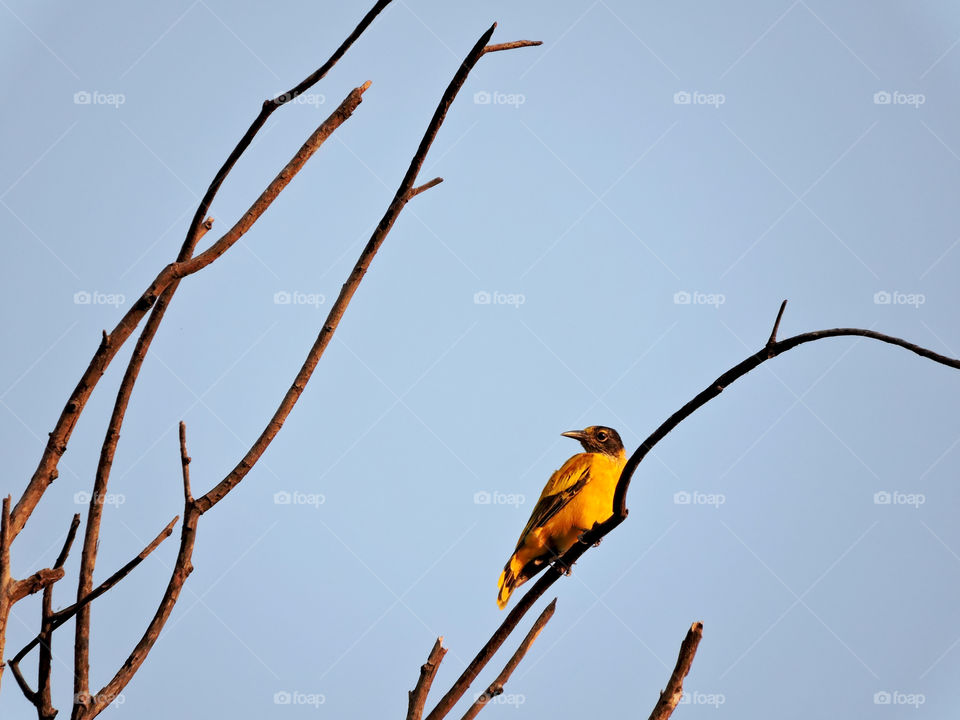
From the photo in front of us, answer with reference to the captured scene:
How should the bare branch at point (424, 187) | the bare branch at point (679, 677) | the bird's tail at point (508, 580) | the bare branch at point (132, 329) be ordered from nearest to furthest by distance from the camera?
the bare branch at point (132, 329) → the bare branch at point (679, 677) → the bare branch at point (424, 187) → the bird's tail at point (508, 580)

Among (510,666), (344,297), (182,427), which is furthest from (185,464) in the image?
(510,666)

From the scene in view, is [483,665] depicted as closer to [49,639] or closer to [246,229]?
[49,639]

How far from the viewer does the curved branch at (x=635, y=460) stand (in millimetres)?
2704

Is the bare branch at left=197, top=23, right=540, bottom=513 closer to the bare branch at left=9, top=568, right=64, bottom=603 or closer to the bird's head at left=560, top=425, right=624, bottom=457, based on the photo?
the bare branch at left=9, top=568, right=64, bottom=603

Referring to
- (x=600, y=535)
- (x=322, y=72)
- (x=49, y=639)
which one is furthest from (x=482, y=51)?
(x=49, y=639)

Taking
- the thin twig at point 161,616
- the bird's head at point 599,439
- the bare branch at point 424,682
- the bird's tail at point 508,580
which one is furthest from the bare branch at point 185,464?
the bird's head at point 599,439

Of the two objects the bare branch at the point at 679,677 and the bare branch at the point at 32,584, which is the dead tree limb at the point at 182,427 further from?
the bare branch at the point at 679,677

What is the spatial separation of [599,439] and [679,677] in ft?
16.1

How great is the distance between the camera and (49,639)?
317 cm

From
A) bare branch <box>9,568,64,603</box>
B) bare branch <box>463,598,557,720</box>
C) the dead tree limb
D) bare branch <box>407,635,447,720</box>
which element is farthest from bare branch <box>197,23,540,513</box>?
bare branch <box>463,598,557,720</box>

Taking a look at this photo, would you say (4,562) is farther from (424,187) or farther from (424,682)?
(424,187)

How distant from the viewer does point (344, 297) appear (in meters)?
3.28

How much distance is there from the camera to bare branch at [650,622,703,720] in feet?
10.6

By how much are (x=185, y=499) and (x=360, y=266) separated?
102 cm
